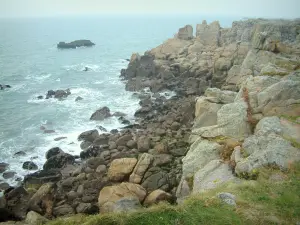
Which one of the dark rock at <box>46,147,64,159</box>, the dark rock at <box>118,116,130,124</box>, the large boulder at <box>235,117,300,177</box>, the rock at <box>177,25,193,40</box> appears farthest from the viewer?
the rock at <box>177,25,193,40</box>

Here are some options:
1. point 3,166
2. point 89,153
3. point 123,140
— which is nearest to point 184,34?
point 123,140

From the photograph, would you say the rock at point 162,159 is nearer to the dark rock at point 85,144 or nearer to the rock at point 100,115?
the dark rock at point 85,144

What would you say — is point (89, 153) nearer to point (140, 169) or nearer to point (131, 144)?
point (131, 144)

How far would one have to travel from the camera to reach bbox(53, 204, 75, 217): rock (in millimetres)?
21925

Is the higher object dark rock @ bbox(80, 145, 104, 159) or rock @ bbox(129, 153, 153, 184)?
rock @ bbox(129, 153, 153, 184)

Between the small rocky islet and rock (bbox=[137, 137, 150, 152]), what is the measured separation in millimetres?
112

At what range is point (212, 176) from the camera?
17234mm

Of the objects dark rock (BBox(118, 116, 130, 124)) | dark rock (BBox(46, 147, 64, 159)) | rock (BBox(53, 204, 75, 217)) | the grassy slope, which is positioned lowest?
rock (BBox(53, 204, 75, 217))

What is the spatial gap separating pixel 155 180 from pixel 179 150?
20.3 ft

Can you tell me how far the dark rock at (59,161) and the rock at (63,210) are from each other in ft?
26.4

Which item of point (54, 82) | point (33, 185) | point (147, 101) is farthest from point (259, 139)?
point (54, 82)

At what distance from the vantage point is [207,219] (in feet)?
37.7

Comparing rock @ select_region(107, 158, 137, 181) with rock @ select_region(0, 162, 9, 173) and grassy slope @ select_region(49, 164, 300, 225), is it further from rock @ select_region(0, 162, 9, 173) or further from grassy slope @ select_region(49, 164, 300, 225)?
grassy slope @ select_region(49, 164, 300, 225)

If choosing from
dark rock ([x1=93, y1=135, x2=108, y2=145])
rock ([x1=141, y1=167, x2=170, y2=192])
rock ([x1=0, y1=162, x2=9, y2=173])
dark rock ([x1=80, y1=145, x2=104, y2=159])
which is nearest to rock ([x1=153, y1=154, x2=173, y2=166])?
rock ([x1=141, y1=167, x2=170, y2=192])
